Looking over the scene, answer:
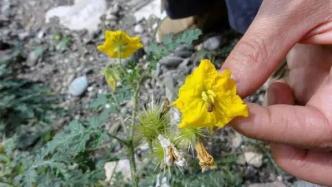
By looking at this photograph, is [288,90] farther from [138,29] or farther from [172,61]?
[138,29]

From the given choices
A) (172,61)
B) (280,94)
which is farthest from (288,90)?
(172,61)

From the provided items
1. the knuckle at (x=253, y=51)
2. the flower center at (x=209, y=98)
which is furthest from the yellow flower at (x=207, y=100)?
the knuckle at (x=253, y=51)

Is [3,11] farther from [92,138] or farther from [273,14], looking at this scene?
[273,14]

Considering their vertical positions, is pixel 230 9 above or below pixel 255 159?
above

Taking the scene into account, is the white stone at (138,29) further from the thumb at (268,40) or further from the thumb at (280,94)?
the thumb at (268,40)

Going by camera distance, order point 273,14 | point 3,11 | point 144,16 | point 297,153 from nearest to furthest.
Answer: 1. point 273,14
2. point 297,153
3. point 144,16
4. point 3,11

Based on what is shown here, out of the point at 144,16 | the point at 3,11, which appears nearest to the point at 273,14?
the point at 144,16
